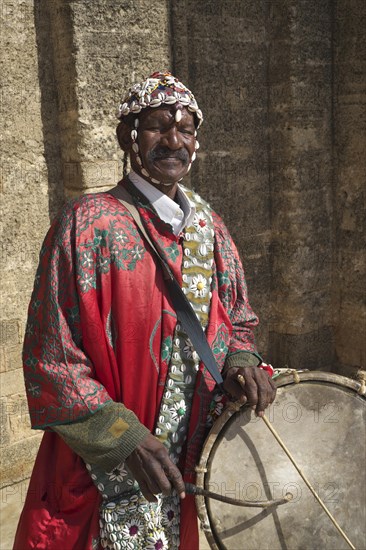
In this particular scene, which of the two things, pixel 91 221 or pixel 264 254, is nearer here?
pixel 91 221

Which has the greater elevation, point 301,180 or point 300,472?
point 301,180

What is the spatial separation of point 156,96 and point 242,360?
0.92m

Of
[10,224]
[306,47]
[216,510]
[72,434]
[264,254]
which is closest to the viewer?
[72,434]

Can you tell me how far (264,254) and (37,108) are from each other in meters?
1.93

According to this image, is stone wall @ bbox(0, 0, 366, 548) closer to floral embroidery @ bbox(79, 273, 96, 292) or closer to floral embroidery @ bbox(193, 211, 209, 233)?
floral embroidery @ bbox(193, 211, 209, 233)

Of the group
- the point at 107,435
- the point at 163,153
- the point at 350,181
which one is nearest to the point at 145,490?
the point at 107,435

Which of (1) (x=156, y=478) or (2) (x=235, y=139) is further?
(2) (x=235, y=139)

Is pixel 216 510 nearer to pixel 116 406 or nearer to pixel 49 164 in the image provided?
pixel 116 406

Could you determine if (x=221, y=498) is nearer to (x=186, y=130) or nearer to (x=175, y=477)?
(x=175, y=477)

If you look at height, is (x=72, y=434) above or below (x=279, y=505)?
above

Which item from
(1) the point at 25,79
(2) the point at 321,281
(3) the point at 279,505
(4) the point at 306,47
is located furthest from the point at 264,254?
(3) the point at 279,505

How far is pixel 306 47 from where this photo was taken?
4.50 m

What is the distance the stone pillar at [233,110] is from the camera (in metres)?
4.18

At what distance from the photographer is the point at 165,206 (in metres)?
2.28
